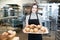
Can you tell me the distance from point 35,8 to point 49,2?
2.45 feet

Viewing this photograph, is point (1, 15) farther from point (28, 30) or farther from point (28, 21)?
point (28, 30)

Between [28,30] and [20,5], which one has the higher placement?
[20,5]

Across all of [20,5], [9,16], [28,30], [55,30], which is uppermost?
[20,5]

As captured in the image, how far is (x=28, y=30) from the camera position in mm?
1738

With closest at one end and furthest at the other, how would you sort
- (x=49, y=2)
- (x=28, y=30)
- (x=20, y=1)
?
(x=28, y=30), (x=20, y=1), (x=49, y=2)

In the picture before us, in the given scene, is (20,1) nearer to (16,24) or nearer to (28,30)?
(16,24)

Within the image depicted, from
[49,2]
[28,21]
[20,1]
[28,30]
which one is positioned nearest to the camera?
[28,30]

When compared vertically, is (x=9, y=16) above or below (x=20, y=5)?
below

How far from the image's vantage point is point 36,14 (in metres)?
2.06

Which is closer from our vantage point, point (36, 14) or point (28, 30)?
point (28, 30)

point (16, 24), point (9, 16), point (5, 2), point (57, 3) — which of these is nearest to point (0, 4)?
point (5, 2)

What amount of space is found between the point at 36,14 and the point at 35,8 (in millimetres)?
100

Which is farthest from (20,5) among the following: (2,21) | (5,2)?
(2,21)

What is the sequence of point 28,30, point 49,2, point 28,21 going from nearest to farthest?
point 28,30 → point 28,21 → point 49,2
